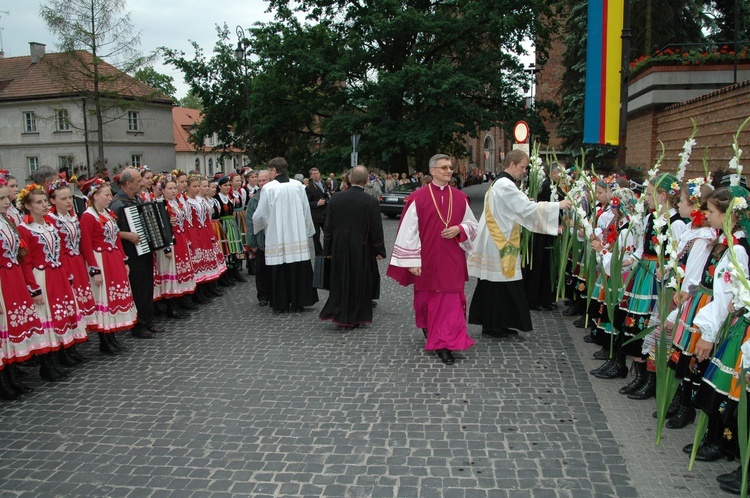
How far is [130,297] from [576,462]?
4969 mm

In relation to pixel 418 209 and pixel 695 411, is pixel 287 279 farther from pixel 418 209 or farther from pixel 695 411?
pixel 695 411

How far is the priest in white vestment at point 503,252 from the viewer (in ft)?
23.0

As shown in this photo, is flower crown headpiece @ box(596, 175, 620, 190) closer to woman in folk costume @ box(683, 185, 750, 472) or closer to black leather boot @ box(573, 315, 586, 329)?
black leather boot @ box(573, 315, 586, 329)

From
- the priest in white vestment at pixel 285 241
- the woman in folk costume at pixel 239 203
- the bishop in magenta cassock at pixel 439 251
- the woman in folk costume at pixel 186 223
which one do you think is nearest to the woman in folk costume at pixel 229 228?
the woman in folk costume at pixel 239 203

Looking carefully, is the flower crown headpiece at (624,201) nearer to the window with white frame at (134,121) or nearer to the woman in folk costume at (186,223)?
the woman in folk costume at (186,223)

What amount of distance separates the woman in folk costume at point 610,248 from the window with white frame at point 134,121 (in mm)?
46721

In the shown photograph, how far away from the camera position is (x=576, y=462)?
4.22m

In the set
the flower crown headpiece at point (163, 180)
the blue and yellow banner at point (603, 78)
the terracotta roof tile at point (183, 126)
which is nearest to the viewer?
the flower crown headpiece at point (163, 180)

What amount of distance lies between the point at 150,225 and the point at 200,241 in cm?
190

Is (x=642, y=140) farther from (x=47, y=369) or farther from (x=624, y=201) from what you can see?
(x=47, y=369)

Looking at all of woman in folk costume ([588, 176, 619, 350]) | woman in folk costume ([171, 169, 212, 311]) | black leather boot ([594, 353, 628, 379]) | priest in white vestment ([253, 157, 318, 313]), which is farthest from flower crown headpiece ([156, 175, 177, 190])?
black leather boot ([594, 353, 628, 379])

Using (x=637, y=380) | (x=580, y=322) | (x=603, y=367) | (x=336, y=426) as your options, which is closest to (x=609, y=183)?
(x=580, y=322)

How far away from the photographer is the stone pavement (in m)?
3.98

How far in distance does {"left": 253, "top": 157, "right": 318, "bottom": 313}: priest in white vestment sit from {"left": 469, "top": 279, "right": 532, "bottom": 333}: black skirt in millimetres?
2824
